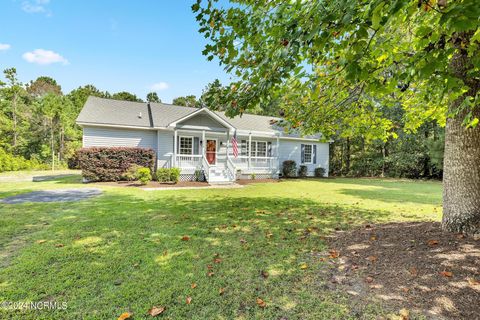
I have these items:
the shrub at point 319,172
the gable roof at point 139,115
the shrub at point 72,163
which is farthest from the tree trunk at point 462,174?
the shrub at point 72,163

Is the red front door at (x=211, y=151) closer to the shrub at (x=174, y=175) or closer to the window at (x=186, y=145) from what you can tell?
the window at (x=186, y=145)

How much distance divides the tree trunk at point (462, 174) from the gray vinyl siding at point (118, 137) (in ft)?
48.6

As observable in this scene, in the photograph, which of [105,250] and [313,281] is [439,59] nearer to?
[313,281]

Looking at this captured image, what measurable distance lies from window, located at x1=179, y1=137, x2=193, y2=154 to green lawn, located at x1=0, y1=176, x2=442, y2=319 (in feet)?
32.2

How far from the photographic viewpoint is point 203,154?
15.6m

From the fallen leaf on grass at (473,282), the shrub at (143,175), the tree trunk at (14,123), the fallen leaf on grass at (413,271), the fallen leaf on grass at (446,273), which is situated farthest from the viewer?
the tree trunk at (14,123)

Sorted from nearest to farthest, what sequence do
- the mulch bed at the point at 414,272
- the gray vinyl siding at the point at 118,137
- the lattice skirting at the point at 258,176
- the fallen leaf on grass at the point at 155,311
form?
the fallen leaf on grass at the point at 155,311
the mulch bed at the point at 414,272
the gray vinyl siding at the point at 118,137
the lattice skirting at the point at 258,176

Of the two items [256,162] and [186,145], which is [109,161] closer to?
[186,145]

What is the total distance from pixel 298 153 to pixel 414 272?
18.0 meters

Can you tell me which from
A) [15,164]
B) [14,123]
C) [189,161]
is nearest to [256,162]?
[189,161]

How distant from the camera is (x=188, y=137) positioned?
16.2m

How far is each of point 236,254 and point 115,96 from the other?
47957 millimetres

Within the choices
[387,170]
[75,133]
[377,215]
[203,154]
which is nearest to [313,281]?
[377,215]

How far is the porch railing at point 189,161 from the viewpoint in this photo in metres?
15.2
